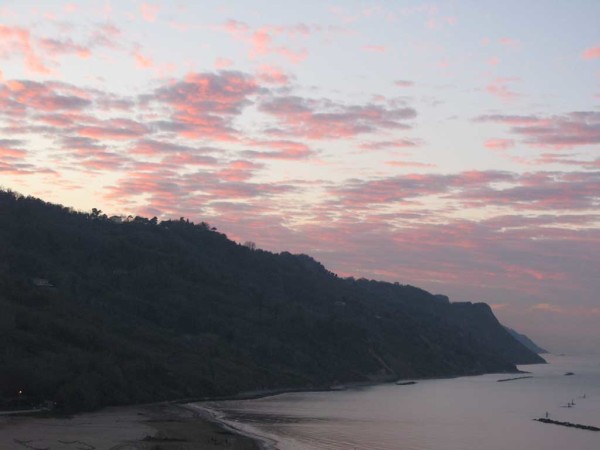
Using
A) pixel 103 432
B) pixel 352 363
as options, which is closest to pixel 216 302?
pixel 352 363

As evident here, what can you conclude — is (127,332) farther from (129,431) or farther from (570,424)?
(570,424)

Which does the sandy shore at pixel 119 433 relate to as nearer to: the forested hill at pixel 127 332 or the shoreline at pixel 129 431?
the shoreline at pixel 129 431

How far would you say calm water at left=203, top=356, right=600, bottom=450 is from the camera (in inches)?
3152

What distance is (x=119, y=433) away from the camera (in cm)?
7169

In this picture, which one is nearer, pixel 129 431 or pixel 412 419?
pixel 129 431

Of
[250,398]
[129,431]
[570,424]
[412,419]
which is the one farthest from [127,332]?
[570,424]

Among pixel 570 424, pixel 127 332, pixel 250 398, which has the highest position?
pixel 127 332

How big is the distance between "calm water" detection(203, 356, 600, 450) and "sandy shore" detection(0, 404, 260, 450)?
5.08 metres

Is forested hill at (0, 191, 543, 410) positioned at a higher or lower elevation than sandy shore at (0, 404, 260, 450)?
higher

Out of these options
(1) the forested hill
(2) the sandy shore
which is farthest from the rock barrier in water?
(1) the forested hill

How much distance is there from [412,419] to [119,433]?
152 ft

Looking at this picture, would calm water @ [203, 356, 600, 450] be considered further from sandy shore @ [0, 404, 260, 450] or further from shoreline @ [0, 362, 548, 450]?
sandy shore @ [0, 404, 260, 450]

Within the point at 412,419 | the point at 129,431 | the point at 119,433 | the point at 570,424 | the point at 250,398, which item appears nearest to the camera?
the point at 119,433

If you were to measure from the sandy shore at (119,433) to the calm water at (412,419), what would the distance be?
5.08 metres
